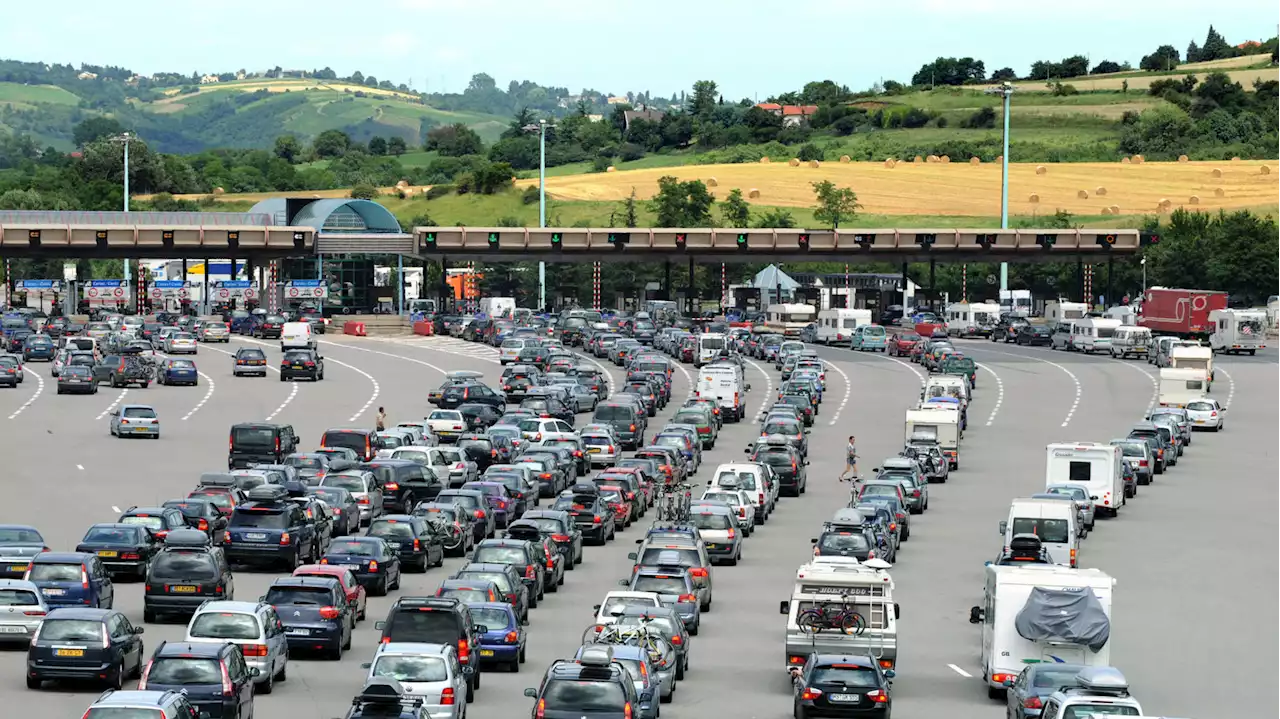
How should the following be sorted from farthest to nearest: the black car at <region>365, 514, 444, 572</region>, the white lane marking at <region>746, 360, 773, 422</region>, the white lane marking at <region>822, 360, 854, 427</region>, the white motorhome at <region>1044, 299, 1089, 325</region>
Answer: the white motorhome at <region>1044, 299, 1089, 325</region>
the white lane marking at <region>746, 360, 773, 422</region>
the white lane marking at <region>822, 360, 854, 427</region>
the black car at <region>365, 514, 444, 572</region>

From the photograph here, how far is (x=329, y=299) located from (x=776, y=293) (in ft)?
103

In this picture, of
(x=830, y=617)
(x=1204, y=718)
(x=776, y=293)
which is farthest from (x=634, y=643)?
(x=776, y=293)

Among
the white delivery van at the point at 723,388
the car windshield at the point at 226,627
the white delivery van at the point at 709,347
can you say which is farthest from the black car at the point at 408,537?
the white delivery van at the point at 709,347

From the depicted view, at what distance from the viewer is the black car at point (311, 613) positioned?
31828mm

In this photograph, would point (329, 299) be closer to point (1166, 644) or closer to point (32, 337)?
point (32, 337)

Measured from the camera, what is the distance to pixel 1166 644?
35.8 meters

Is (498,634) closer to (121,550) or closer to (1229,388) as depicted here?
(121,550)

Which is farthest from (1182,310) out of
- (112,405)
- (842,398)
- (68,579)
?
(68,579)

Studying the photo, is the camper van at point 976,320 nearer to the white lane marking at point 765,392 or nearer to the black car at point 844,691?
the white lane marking at point 765,392

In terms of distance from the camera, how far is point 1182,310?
113 meters

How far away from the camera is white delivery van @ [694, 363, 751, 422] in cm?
7500

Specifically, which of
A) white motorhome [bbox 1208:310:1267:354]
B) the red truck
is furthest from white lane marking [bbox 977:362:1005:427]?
the red truck

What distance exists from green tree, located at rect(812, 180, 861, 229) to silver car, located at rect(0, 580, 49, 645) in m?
155

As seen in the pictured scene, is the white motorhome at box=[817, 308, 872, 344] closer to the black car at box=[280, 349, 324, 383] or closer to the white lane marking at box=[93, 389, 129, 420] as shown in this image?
the black car at box=[280, 349, 324, 383]
